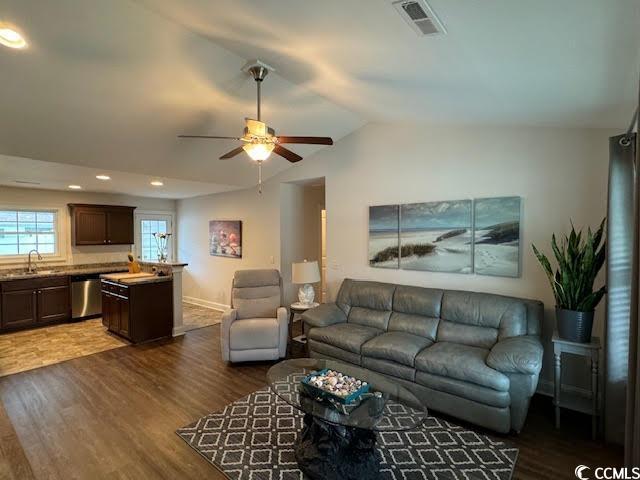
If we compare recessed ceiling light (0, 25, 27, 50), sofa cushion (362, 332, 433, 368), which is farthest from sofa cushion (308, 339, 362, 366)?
recessed ceiling light (0, 25, 27, 50)

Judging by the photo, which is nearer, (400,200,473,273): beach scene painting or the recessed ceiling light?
the recessed ceiling light

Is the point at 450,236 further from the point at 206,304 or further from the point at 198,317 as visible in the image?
the point at 206,304

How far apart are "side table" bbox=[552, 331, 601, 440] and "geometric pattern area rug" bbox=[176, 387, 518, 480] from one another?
2.28 feet

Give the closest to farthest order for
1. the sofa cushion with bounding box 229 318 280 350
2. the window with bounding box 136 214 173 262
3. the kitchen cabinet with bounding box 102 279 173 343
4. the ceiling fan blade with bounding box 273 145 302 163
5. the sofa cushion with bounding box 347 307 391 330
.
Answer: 1. the ceiling fan blade with bounding box 273 145 302 163
2. the sofa cushion with bounding box 347 307 391 330
3. the sofa cushion with bounding box 229 318 280 350
4. the kitchen cabinet with bounding box 102 279 173 343
5. the window with bounding box 136 214 173 262

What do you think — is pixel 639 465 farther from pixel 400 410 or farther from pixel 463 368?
pixel 463 368

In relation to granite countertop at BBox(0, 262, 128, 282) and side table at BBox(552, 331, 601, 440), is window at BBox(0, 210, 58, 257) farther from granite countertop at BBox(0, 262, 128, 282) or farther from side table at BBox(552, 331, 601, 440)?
side table at BBox(552, 331, 601, 440)

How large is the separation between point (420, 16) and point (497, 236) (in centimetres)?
257

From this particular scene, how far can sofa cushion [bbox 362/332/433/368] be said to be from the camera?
10.1 ft

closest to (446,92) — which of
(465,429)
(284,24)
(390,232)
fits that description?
(284,24)

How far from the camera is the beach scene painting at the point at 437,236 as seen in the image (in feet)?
12.2

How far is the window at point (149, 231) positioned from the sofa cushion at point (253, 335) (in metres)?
4.58

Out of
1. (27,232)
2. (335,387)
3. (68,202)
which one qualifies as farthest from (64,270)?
(335,387)

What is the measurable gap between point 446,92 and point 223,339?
11.7 ft

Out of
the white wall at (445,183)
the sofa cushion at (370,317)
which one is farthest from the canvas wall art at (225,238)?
the sofa cushion at (370,317)
